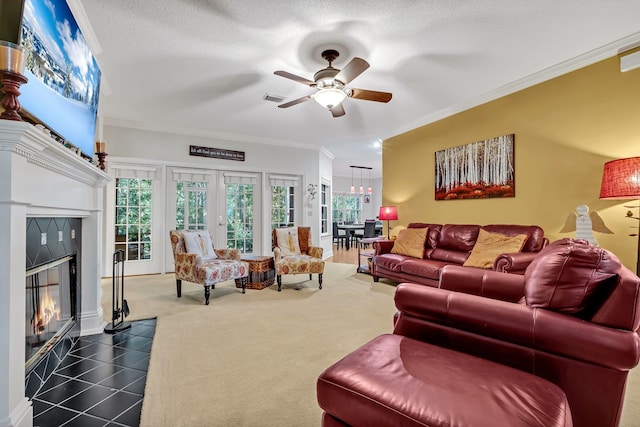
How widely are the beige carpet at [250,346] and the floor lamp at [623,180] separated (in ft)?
4.38

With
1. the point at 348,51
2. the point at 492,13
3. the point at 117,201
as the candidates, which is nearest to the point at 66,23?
the point at 348,51

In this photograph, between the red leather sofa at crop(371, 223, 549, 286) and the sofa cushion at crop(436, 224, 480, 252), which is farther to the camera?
the sofa cushion at crop(436, 224, 480, 252)

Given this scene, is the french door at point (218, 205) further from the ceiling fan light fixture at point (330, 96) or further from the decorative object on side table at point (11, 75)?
the decorative object on side table at point (11, 75)

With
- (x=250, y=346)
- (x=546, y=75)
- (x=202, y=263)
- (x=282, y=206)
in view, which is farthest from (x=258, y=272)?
(x=546, y=75)

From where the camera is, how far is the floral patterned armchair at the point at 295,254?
412 centimetres

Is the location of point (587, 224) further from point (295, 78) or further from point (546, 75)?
point (295, 78)

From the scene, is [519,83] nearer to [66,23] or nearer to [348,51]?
[348,51]

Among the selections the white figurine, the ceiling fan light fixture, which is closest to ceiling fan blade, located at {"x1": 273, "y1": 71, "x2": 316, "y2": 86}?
the ceiling fan light fixture

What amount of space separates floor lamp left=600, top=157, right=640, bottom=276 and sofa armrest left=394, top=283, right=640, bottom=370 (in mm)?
1957

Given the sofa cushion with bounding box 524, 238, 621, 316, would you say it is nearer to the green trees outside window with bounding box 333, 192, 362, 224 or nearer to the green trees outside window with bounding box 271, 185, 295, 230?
the green trees outside window with bounding box 271, 185, 295, 230

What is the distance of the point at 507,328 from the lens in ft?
4.18

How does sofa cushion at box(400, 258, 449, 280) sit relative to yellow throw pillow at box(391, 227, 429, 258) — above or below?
below

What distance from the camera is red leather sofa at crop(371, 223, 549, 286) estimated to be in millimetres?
3219

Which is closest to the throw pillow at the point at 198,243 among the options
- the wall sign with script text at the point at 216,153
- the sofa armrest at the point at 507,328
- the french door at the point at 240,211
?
the french door at the point at 240,211
